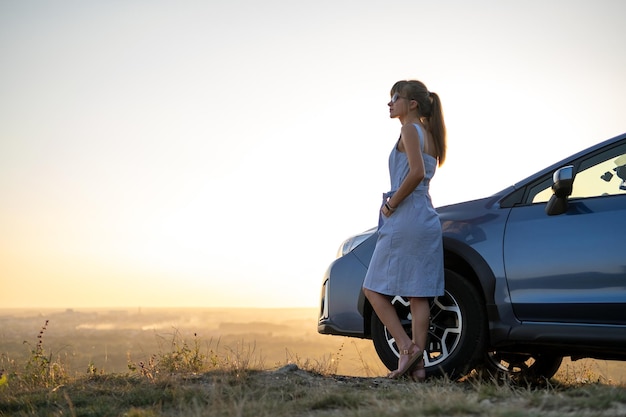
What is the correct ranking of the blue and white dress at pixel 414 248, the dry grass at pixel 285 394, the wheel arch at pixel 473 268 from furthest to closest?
the blue and white dress at pixel 414 248
the wheel arch at pixel 473 268
the dry grass at pixel 285 394

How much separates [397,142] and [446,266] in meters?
0.96

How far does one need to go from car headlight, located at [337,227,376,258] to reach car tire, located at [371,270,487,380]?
561 mm

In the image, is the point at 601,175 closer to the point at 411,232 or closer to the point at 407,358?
the point at 411,232

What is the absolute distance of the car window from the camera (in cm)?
475

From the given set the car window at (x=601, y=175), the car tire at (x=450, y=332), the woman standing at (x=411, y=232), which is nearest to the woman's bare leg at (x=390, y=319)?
the woman standing at (x=411, y=232)

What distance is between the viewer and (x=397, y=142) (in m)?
5.30

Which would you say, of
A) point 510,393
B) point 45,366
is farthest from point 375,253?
point 45,366

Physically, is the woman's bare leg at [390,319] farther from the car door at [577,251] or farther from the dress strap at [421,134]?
the dress strap at [421,134]

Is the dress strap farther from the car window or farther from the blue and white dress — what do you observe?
the car window

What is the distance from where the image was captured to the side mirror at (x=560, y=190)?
4.48m

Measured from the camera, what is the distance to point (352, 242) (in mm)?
5875

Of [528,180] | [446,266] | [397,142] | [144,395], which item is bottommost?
[144,395]

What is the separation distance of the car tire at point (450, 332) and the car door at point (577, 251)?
1.01ft

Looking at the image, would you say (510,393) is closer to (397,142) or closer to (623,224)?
(623,224)
